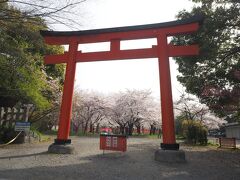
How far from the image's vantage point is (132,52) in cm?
988

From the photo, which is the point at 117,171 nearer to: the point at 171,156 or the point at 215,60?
the point at 171,156

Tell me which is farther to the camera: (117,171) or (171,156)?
(171,156)

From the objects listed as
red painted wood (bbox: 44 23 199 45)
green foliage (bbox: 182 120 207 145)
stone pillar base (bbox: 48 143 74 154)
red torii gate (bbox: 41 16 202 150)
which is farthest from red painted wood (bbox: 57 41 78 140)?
green foliage (bbox: 182 120 207 145)

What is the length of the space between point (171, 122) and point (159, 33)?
3.69 meters

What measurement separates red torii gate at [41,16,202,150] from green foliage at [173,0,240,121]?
2007 millimetres

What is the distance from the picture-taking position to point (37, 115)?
A: 66.5ft

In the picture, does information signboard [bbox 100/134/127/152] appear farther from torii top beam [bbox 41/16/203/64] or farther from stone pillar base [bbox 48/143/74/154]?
torii top beam [bbox 41/16/203/64]

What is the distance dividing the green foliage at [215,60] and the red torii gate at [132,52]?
201 cm

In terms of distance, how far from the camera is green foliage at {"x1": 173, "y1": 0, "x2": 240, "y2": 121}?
1084cm

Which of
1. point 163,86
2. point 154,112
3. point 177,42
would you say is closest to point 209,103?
point 177,42

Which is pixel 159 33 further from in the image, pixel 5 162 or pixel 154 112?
pixel 154 112

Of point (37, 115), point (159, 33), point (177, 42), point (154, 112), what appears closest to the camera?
point (159, 33)

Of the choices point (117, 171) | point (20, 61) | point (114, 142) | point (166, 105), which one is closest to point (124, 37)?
point (166, 105)

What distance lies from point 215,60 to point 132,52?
5055mm
